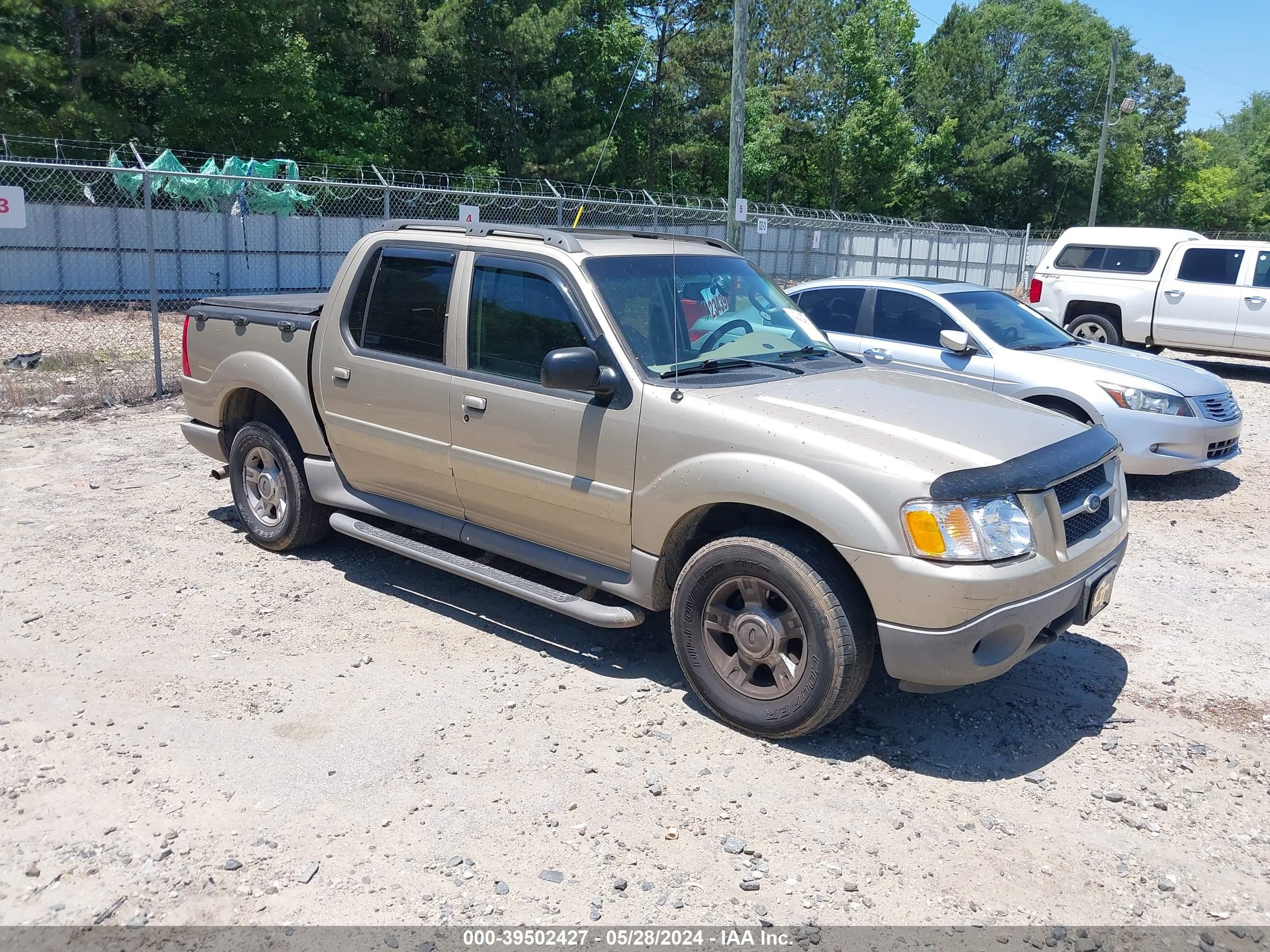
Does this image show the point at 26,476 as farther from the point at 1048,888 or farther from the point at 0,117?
the point at 0,117

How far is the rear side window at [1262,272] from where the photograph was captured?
550 inches

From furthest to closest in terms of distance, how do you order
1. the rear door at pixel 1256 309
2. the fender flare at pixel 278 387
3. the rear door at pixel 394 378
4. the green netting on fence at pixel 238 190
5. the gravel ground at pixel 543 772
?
1. the green netting on fence at pixel 238 190
2. the rear door at pixel 1256 309
3. the fender flare at pixel 278 387
4. the rear door at pixel 394 378
5. the gravel ground at pixel 543 772

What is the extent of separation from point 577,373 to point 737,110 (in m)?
11.5

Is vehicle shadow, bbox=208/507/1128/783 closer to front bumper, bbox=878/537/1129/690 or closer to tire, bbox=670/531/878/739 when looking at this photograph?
tire, bbox=670/531/878/739

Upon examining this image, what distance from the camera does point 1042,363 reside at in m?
8.25

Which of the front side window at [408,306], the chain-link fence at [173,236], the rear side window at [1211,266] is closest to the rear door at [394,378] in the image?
the front side window at [408,306]

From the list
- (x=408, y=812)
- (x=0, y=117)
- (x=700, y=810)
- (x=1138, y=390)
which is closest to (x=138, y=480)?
(x=408, y=812)

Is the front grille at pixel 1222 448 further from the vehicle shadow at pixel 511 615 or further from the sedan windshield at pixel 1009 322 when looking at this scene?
the vehicle shadow at pixel 511 615

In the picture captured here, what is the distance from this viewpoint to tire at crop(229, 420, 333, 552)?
19.9ft

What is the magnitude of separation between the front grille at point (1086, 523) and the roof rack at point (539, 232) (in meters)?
2.25

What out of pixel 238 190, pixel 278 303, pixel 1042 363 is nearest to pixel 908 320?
pixel 1042 363

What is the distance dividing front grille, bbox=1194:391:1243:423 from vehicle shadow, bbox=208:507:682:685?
536cm

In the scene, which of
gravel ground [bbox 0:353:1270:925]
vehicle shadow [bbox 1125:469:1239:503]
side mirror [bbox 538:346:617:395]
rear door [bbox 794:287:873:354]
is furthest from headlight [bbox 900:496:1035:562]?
vehicle shadow [bbox 1125:469:1239:503]

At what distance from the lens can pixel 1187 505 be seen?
26.8ft
